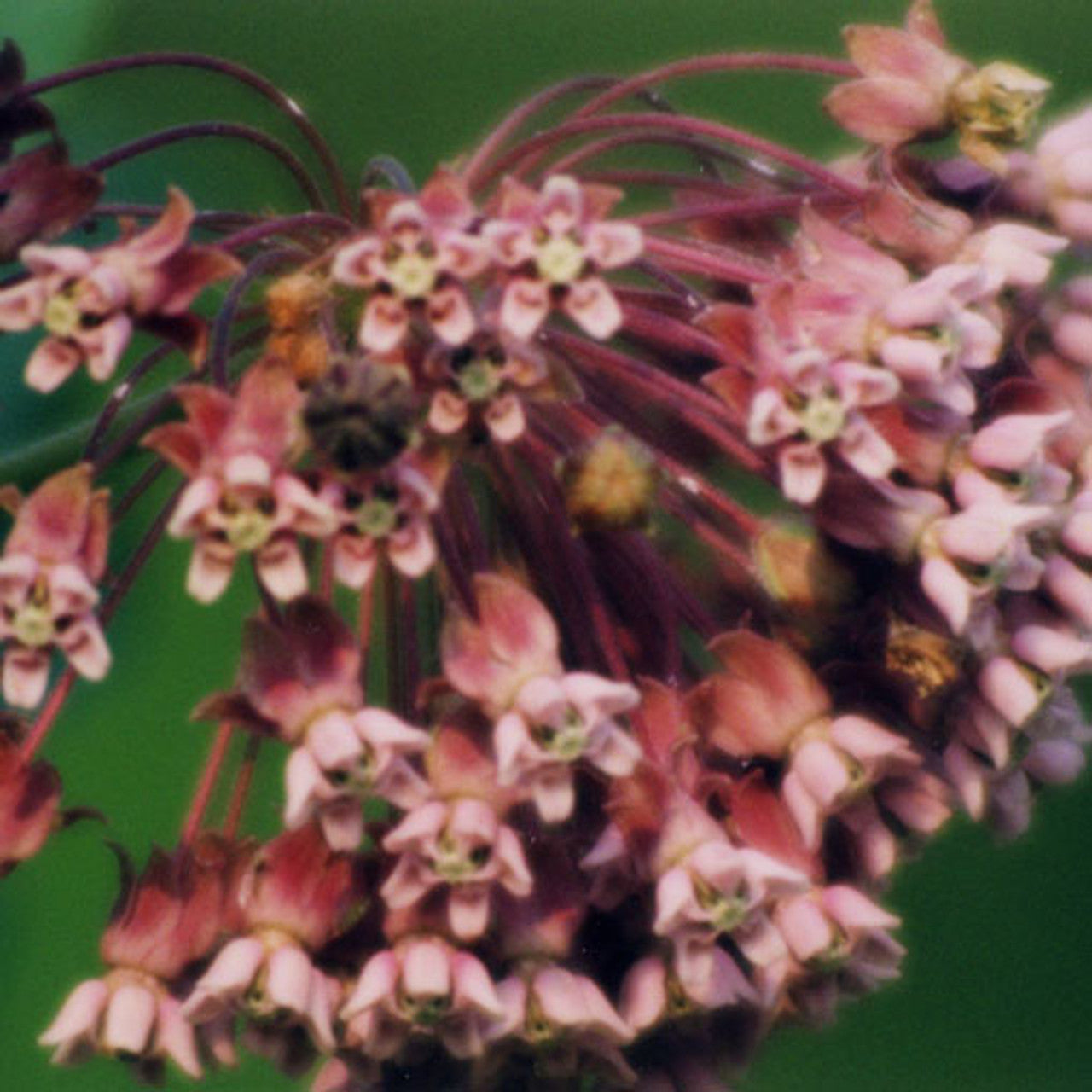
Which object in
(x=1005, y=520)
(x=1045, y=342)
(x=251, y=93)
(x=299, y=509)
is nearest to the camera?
(x=299, y=509)

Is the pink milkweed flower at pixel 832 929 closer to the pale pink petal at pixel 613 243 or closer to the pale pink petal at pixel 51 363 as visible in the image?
the pale pink petal at pixel 613 243

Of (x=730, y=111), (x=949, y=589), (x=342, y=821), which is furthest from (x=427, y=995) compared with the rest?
(x=730, y=111)

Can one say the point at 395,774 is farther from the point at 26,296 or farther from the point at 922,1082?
the point at 922,1082

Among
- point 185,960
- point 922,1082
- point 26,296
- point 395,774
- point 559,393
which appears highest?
point 26,296

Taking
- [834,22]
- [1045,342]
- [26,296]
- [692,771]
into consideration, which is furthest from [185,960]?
[834,22]

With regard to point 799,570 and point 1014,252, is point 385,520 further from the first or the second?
point 1014,252

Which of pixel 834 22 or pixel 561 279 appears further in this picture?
pixel 834 22

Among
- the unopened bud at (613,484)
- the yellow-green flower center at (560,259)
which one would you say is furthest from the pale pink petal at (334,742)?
the yellow-green flower center at (560,259)
